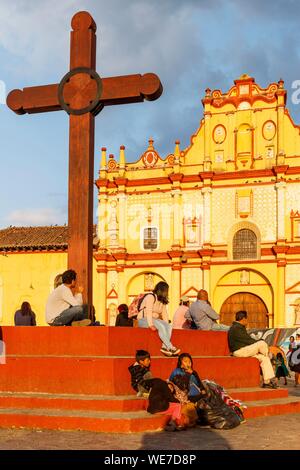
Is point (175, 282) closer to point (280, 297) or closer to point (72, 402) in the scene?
point (280, 297)

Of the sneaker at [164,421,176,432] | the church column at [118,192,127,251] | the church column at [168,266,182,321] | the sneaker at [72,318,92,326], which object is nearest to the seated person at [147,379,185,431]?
the sneaker at [164,421,176,432]

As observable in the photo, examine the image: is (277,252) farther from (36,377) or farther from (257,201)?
(36,377)

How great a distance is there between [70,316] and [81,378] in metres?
1.00

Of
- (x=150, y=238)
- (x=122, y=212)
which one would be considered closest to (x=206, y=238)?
(x=150, y=238)

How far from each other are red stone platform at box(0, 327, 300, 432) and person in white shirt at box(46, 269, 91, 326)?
0.31 metres

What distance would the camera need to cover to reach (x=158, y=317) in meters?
10.2

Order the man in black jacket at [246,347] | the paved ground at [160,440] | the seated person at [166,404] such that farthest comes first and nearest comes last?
the man in black jacket at [246,347] < the seated person at [166,404] < the paved ground at [160,440]

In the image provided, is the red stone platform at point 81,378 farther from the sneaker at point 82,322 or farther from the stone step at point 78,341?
the sneaker at point 82,322

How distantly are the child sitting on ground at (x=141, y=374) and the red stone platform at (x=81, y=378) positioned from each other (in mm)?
87

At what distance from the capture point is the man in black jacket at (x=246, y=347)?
438 inches

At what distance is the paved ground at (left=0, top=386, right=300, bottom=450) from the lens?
22.2ft

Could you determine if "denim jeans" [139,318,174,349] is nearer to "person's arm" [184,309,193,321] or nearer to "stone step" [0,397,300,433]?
"stone step" [0,397,300,433]

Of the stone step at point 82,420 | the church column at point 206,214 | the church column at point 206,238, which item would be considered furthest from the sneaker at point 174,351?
the church column at point 206,214
